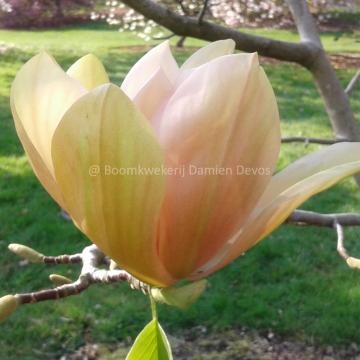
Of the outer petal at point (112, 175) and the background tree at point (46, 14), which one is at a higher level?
the outer petal at point (112, 175)

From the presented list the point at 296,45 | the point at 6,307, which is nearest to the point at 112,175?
the point at 6,307

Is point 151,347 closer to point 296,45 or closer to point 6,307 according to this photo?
point 6,307

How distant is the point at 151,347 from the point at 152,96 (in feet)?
0.64

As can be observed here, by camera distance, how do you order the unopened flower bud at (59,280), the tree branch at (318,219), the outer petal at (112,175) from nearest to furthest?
the outer petal at (112,175)
the unopened flower bud at (59,280)
the tree branch at (318,219)

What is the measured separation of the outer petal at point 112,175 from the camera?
1.41ft

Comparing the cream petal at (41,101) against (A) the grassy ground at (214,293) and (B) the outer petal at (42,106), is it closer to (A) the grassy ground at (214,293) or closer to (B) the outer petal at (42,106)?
(B) the outer petal at (42,106)

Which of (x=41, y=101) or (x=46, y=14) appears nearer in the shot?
(x=41, y=101)

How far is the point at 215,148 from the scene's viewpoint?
0.46m

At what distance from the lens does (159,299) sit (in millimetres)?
493

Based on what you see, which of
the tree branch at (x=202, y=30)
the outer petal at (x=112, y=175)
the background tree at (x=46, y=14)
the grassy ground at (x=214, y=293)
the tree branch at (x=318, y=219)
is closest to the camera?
the outer petal at (x=112, y=175)

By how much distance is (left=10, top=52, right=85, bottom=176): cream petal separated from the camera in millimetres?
490

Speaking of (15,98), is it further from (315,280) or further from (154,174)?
(315,280)

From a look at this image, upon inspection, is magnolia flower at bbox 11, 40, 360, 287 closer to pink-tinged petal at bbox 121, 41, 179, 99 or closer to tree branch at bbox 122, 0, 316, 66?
pink-tinged petal at bbox 121, 41, 179, 99

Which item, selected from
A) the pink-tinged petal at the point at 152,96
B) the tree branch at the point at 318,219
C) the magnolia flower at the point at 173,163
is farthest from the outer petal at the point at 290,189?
the tree branch at the point at 318,219
